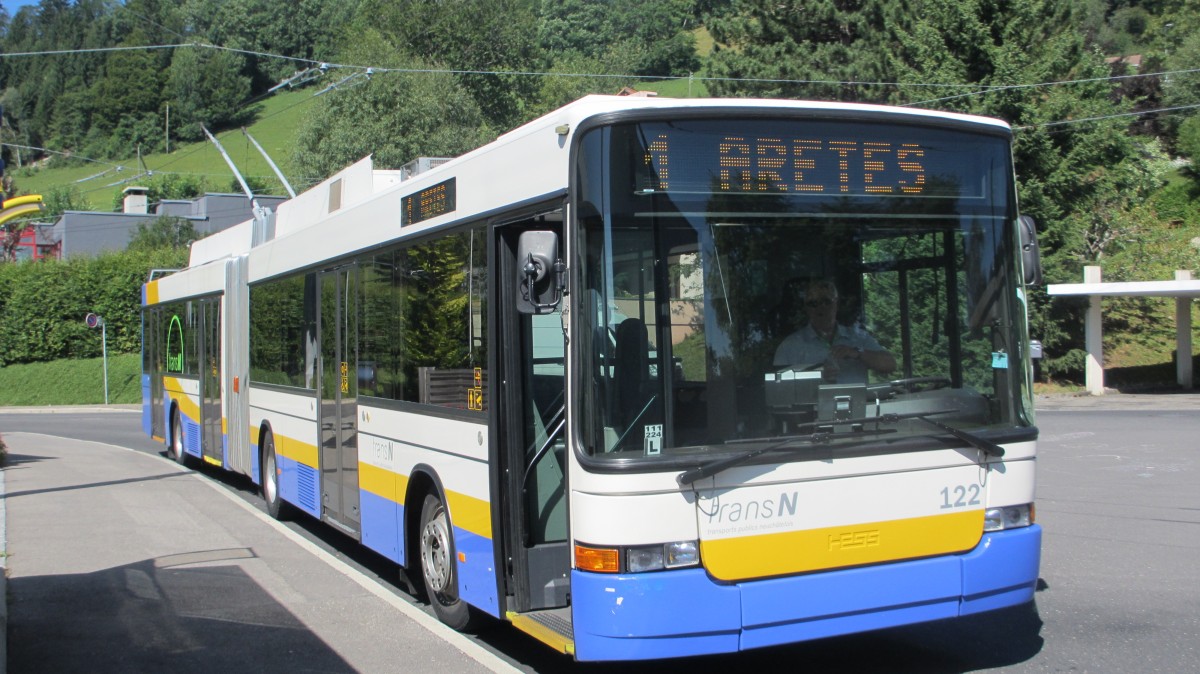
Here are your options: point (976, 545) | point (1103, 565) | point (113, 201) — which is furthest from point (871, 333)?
point (113, 201)

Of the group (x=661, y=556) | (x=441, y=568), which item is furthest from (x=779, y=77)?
(x=661, y=556)

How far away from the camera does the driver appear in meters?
5.36

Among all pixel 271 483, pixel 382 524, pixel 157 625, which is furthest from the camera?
pixel 271 483

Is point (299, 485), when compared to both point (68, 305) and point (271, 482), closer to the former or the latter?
point (271, 482)

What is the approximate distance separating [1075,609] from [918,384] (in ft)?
8.84

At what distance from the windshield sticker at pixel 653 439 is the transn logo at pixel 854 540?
985 mm

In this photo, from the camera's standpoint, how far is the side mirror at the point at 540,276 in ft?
17.1

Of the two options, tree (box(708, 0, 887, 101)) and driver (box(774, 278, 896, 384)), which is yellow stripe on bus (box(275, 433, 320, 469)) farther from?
tree (box(708, 0, 887, 101))

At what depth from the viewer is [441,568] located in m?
7.10

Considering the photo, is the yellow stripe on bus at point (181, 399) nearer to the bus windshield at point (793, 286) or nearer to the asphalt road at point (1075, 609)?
the asphalt road at point (1075, 609)

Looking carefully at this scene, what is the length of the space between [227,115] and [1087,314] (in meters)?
86.0

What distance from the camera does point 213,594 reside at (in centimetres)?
850

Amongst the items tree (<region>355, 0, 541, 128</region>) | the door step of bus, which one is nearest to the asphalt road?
the door step of bus

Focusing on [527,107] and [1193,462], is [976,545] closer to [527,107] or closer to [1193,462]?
[1193,462]
